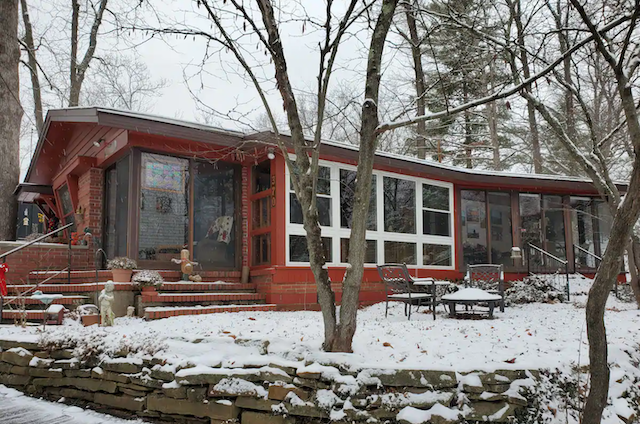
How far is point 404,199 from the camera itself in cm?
1026

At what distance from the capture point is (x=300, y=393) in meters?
3.85

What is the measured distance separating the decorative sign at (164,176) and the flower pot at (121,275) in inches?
67.6

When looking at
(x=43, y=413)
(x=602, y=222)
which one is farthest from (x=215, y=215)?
(x=602, y=222)

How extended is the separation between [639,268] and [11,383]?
810 cm

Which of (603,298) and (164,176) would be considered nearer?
(603,298)

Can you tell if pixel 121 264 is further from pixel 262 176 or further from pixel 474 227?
pixel 474 227

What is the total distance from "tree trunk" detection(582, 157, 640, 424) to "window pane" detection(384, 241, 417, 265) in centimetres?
658

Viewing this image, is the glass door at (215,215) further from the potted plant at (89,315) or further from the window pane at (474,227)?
the window pane at (474,227)

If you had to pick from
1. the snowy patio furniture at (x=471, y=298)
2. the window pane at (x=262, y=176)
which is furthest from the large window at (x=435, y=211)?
the snowy patio furniture at (x=471, y=298)

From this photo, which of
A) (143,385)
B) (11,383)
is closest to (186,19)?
(143,385)

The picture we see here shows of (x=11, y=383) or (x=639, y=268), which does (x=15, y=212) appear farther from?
(x=639, y=268)

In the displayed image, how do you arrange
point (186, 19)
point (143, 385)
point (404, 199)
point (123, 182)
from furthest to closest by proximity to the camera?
point (404, 199), point (123, 182), point (186, 19), point (143, 385)

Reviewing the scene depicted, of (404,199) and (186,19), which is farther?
(404,199)

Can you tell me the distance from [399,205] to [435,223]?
113cm
